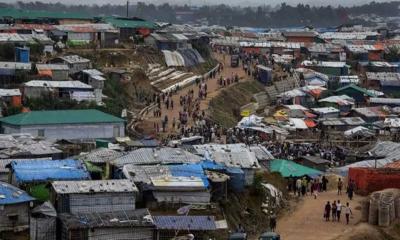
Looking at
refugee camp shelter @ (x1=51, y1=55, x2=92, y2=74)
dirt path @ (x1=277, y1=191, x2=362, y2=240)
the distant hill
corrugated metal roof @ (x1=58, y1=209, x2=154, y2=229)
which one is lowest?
the distant hill

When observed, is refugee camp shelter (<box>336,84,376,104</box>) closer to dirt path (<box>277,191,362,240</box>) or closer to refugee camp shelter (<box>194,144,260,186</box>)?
dirt path (<box>277,191,362,240</box>)

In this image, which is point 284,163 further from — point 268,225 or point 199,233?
point 199,233

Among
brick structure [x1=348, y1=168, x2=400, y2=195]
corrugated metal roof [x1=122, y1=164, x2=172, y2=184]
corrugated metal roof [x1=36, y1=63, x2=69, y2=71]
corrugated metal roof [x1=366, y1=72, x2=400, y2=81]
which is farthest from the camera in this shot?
corrugated metal roof [x1=366, y1=72, x2=400, y2=81]

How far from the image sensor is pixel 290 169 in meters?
21.1

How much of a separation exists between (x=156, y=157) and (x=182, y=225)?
2912 mm

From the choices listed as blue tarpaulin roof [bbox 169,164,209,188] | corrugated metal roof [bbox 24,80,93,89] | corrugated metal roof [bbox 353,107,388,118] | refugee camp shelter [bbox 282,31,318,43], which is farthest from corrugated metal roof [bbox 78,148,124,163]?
refugee camp shelter [bbox 282,31,318,43]

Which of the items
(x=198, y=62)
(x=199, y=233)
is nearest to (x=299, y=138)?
(x=198, y=62)

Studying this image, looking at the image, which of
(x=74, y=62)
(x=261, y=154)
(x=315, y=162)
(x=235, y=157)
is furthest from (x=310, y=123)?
(x=235, y=157)

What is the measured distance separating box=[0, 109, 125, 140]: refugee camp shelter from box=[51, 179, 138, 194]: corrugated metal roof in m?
8.63

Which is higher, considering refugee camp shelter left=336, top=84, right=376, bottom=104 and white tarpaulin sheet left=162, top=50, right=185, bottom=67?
white tarpaulin sheet left=162, top=50, right=185, bottom=67

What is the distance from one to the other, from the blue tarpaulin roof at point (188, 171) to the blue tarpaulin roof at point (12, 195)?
2909 mm

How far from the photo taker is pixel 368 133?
28984 millimetres

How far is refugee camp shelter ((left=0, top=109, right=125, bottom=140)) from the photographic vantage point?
2273 cm

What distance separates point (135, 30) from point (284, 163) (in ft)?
67.1
